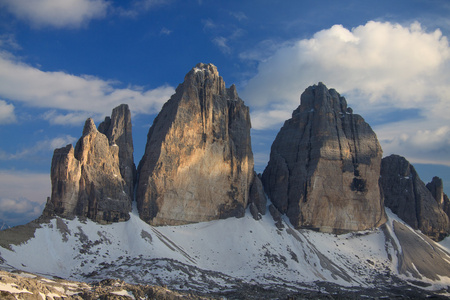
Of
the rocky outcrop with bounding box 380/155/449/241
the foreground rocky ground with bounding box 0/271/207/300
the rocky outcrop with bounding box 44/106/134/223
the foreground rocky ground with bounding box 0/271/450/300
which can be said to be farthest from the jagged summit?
the foreground rocky ground with bounding box 0/271/207/300

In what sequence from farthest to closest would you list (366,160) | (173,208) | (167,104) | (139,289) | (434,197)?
(434,197)
(366,160)
(167,104)
(173,208)
(139,289)

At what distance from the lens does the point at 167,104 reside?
87.4 metres

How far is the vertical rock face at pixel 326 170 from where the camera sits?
90.2 metres

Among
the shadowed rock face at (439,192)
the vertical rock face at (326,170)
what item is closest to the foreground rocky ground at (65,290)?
the vertical rock face at (326,170)

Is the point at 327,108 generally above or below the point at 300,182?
above

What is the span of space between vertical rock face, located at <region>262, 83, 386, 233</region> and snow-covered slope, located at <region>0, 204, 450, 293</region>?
3525 mm

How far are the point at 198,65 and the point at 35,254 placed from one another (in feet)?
157

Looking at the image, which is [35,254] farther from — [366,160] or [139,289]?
[366,160]

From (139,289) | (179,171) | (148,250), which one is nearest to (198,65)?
(179,171)

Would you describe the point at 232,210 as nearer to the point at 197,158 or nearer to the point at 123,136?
the point at 197,158

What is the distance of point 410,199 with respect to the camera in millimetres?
100500

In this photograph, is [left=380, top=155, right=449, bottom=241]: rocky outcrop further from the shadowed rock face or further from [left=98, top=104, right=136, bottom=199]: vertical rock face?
[left=98, top=104, right=136, bottom=199]: vertical rock face

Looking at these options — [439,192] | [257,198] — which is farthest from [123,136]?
[439,192]

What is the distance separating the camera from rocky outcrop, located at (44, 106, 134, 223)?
64938mm
